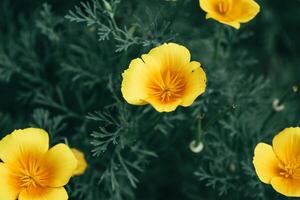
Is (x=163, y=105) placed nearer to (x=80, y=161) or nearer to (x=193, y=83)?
(x=193, y=83)

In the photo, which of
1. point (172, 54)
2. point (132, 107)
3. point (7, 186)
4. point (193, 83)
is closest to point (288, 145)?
point (193, 83)

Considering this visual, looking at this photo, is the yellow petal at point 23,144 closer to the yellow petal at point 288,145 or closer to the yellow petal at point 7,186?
the yellow petal at point 7,186

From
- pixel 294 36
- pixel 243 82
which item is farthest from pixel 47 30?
pixel 294 36

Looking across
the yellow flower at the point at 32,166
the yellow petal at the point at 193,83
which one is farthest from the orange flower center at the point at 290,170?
the yellow flower at the point at 32,166

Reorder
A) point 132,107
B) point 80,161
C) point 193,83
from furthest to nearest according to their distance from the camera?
point 132,107 < point 80,161 < point 193,83

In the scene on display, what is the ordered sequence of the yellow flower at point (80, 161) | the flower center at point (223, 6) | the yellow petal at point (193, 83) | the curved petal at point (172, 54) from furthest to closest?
the yellow flower at point (80, 161), the flower center at point (223, 6), the curved petal at point (172, 54), the yellow petal at point (193, 83)

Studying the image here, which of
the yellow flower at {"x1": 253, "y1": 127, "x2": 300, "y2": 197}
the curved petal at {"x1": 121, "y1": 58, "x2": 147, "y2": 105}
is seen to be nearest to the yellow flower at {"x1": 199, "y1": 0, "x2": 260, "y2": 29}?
the curved petal at {"x1": 121, "y1": 58, "x2": 147, "y2": 105}

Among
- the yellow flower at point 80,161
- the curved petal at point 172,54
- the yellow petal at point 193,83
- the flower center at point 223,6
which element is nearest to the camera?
the yellow petal at point 193,83
